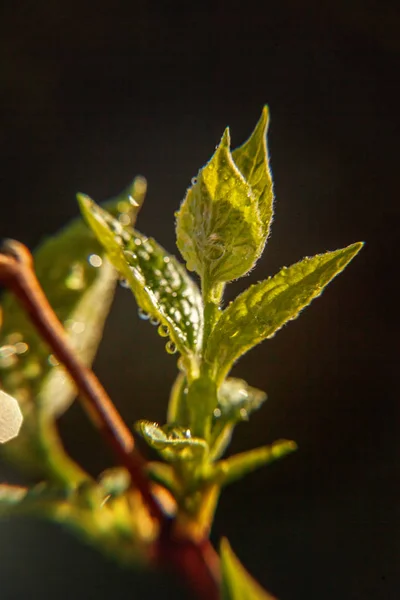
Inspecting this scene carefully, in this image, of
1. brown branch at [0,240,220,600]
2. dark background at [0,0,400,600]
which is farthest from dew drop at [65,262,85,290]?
dark background at [0,0,400,600]

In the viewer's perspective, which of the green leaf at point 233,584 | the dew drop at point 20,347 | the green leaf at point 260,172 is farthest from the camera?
the dew drop at point 20,347

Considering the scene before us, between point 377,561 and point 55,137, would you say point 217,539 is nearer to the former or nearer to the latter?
point 377,561

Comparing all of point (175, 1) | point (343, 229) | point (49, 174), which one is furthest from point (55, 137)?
point (343, 229)

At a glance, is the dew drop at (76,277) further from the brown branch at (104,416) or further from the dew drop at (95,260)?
the brown branch at (104,416)

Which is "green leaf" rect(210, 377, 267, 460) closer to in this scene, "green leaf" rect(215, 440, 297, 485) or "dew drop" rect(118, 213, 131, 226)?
"green leaf" rect(215, 440, 297, 485)

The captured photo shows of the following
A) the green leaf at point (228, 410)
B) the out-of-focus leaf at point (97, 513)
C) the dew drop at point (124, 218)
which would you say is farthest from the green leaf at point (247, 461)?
the dew drop at point (124, 218)

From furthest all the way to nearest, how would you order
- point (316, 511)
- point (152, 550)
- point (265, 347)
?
point (265, 347), point (316, 511), point (152, 550)

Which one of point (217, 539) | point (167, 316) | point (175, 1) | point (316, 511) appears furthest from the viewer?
point (175, 1)
